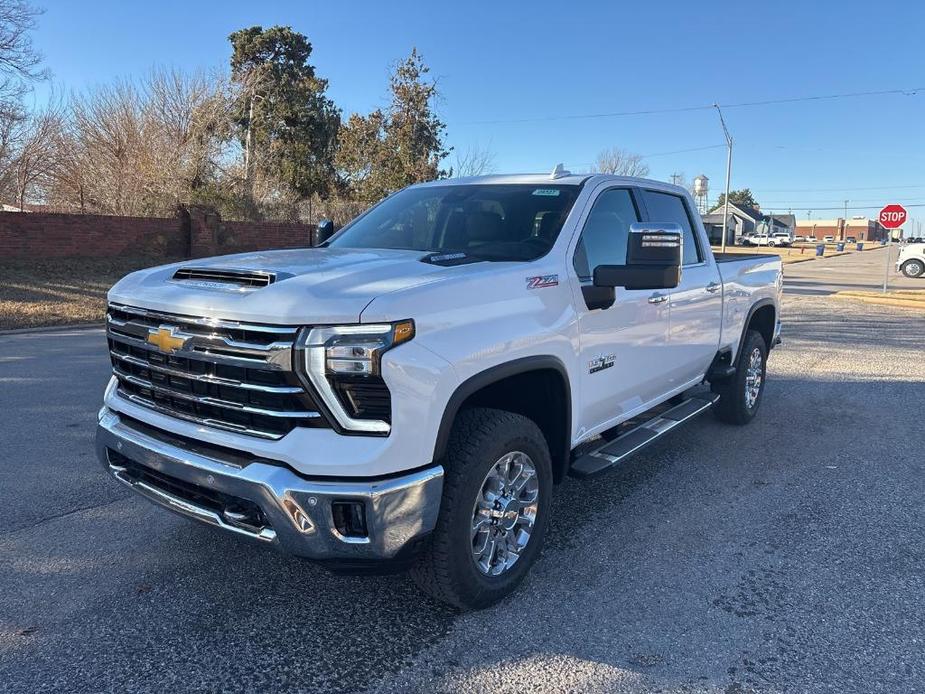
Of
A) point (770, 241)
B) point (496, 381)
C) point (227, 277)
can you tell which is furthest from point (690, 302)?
point (770, 241)

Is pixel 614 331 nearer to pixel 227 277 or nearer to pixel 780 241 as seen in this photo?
pixel 227 277

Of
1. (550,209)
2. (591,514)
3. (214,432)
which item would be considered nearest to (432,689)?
(214,432)

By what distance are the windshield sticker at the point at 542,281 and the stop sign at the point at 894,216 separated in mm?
21377

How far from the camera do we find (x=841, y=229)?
411 ft

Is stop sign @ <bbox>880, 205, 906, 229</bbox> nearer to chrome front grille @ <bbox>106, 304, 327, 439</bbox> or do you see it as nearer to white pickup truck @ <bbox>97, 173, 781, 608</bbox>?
Result: white pickup truck @ <bbox>97, 173, 781, 608</bbox>

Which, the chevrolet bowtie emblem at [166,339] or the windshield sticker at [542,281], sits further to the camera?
the windshield sticker at [542,281]

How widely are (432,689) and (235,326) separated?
1551 mm

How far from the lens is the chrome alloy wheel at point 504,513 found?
121 inches

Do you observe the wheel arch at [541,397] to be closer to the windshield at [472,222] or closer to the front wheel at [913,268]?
the windshield at [472,222]

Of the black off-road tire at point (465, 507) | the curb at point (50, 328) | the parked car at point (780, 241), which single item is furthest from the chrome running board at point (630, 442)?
the parked car at point (780, 241)

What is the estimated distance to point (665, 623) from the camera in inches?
121

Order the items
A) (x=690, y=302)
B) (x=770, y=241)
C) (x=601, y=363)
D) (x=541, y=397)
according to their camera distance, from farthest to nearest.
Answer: (x=770, y=241), (x=690, y=302), (x=601, y=363), (x=541, y=397)

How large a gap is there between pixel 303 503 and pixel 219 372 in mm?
641

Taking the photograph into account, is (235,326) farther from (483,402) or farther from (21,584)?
Answer: (21,584)
